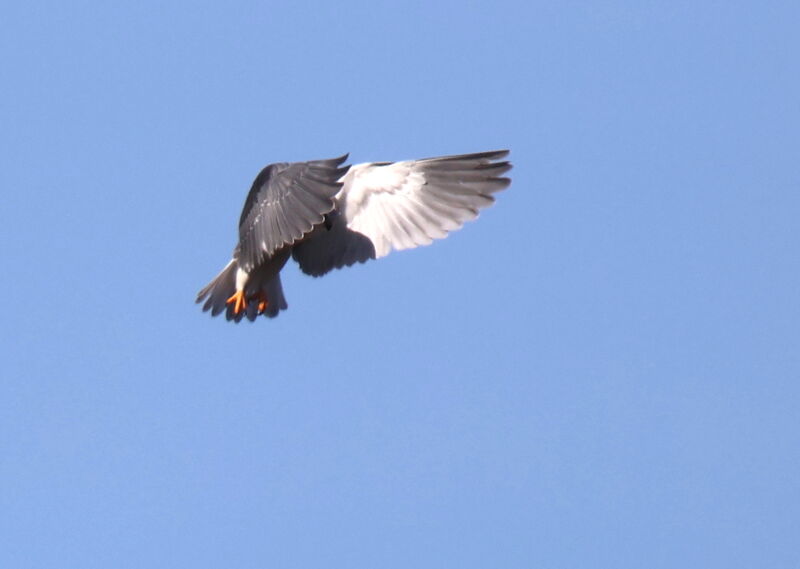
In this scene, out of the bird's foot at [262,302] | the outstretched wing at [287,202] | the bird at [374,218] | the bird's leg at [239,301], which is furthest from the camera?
the bird's foot at [262,302]

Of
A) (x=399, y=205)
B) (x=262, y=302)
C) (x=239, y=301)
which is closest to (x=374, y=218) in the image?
(x=399, y=205)

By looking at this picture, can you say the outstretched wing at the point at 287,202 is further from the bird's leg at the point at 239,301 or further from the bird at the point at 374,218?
the bird's leg at the point at 239,301

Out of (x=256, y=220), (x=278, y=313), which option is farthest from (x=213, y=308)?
(x=256, y=220)

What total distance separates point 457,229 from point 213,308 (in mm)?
2482

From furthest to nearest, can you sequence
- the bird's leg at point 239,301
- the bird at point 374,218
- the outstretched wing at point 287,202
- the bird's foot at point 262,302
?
1. the bird's foot at point 262,302
2. the bird's leg at point 239,301
3. the bird at point 374,218
4. the outstretched wing at point 287,202

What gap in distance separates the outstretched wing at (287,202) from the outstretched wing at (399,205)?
983 mm

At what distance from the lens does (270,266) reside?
575 inches

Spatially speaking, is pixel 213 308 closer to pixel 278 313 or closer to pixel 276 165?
pixel 278 313

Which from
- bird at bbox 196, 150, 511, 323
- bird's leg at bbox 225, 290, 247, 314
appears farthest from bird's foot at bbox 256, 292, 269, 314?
bird's leg at bbox 225, 290, 247, 314

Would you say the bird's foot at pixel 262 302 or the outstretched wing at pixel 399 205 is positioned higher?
the outstretched wing at pixel 399 205

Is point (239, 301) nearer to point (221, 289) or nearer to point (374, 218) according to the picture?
point (221, 289)

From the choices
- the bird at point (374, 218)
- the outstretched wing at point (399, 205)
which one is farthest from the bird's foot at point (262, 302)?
Answer: the outstretched wing at point (399, 205)

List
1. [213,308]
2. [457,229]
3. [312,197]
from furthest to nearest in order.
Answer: [213,308] < [457,229] < [312,197]

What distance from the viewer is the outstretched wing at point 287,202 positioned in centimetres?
1302
